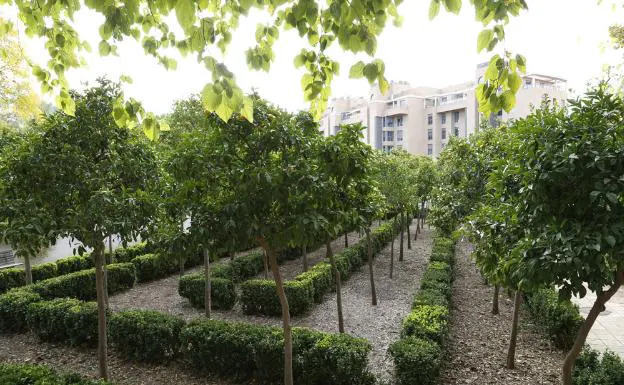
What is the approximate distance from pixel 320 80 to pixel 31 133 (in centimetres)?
483

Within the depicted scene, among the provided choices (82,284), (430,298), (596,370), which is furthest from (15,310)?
(596,370)

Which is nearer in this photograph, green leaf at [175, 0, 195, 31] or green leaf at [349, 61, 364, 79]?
green leaf at [175, 0, 195, 31]

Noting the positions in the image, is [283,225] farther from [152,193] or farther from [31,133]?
[31,133]

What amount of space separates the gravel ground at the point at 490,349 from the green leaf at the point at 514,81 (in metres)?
5.57

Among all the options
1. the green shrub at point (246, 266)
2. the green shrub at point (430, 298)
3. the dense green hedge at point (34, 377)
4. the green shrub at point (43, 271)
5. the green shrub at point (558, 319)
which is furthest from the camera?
the green shrub at point (246, 266)

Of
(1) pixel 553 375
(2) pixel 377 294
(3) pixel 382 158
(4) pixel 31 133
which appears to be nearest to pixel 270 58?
(4) pixel 31 133

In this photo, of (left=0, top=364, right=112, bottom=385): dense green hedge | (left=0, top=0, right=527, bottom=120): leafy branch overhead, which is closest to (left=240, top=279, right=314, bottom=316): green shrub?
(left=0, top=364, right=112, bottom=385): dense green hedge

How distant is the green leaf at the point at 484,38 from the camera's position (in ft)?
6.92

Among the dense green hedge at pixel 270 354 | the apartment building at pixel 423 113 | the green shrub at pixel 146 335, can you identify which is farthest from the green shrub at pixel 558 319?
the apartment building at pixel 423 113

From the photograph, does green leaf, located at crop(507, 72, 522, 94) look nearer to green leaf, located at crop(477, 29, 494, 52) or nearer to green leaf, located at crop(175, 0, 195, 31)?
green leaf, located at crop(477, 29, 494, 52)

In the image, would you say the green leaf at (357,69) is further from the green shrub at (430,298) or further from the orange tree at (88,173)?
the green shrub at (430,298)

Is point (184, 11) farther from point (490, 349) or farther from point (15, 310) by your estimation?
point (15, 310)

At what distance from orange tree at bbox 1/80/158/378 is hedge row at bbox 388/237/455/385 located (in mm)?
4211

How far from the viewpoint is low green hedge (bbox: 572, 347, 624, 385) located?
501 centimetres
